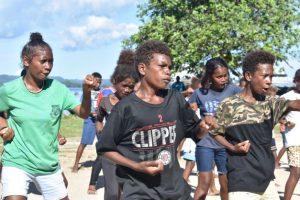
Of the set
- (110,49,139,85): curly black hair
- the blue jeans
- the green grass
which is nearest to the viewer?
(110,49,139,85): curly black hair

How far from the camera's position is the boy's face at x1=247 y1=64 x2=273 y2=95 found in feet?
15.2

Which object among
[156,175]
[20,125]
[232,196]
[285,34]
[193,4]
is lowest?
[232,196]

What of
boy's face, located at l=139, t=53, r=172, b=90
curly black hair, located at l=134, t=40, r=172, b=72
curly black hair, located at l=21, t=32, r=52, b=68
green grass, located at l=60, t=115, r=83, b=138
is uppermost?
curly black hair, located at l=21, t=32, r=52, b=68

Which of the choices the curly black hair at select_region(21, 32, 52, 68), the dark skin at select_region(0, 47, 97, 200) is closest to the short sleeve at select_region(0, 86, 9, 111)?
the dark skin at select_region(0, 47, 97, 200)

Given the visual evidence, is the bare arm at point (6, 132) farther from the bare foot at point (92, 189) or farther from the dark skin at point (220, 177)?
the bare foot at point (92, 189)

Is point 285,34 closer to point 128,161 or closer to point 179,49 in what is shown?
point 179,49

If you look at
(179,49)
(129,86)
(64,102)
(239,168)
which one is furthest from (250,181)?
(179,49)

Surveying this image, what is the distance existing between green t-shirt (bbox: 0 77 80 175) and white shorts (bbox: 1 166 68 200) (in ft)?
0.16

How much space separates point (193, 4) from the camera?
30.0m

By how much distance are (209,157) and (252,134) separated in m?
2.19

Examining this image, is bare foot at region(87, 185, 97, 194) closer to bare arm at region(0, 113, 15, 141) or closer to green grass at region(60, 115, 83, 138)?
bare arm at region(0, 113, 15, 141)

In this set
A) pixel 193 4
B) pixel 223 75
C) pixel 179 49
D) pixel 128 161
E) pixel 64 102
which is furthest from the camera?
pixel 193 4

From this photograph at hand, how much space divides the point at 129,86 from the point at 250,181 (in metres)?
2.11

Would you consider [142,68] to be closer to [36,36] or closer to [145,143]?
[145,143]
